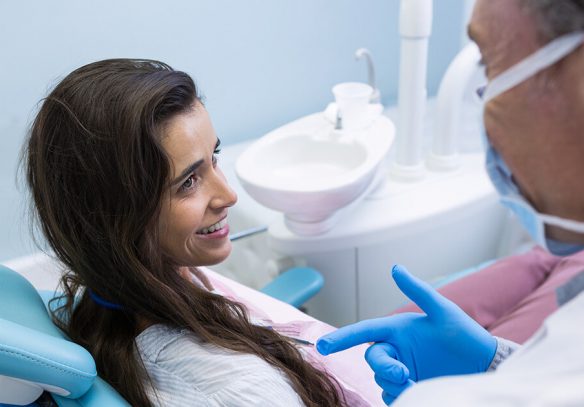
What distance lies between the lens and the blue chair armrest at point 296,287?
1.41 meters

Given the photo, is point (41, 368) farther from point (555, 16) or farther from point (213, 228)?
point (555, 16)

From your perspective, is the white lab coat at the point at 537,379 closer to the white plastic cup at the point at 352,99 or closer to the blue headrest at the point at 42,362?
the blue headrest at the point at 42,362

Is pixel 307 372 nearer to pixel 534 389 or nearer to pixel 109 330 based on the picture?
pixel 109 330

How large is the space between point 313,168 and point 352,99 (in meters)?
0.22

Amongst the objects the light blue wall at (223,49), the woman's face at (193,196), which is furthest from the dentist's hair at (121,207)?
the light blue wall at (223,49)

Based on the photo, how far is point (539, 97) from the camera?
1.70 feet

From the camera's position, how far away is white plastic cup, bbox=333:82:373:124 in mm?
1582

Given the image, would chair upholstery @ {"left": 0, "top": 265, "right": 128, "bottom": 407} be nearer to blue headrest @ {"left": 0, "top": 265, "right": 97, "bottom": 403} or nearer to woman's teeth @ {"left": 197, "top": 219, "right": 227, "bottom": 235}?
blue headrest @ {"left": 0, "top": 265, "right": 97, "bottom": 403}

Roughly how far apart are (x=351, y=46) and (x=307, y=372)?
1.41m

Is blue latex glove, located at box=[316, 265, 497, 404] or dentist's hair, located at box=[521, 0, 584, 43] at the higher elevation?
dentist's hair, located at box=[521, 0, 584, 43]

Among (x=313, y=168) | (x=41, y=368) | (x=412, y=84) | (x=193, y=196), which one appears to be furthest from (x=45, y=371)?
(x=412, y=84)

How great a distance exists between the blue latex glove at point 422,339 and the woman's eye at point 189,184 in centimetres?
31

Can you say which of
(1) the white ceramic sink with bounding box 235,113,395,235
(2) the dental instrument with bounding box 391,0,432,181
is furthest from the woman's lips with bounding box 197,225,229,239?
(2) the dental instrument with bounding box 391,0,432,181

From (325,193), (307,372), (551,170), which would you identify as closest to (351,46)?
(325,193)
